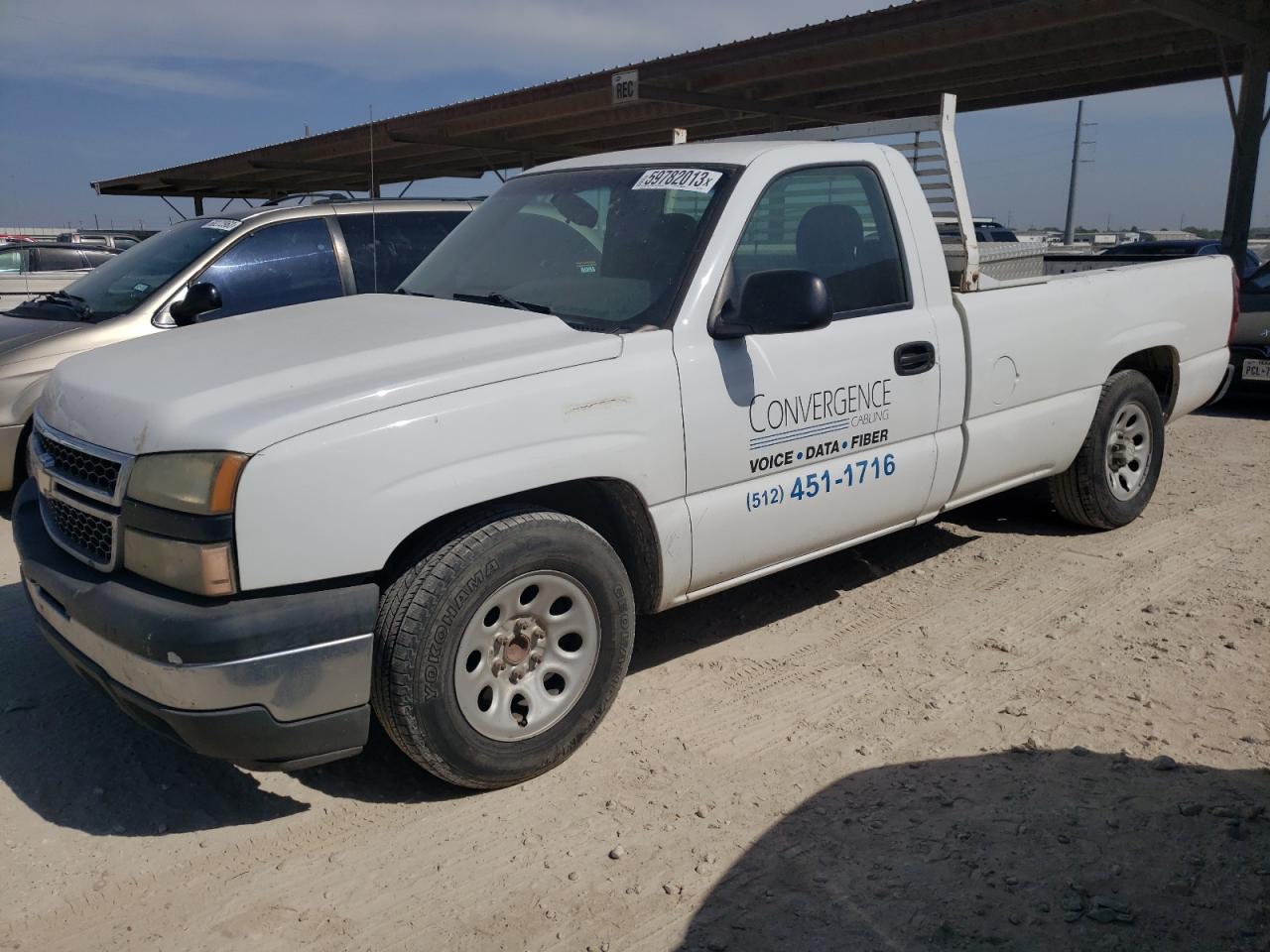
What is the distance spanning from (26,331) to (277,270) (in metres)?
1.58

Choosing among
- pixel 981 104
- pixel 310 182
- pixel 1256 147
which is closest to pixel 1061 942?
pixel 1256 147

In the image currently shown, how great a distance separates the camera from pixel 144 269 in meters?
6.64

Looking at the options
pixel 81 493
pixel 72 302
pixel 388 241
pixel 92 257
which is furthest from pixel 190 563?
pixel 92 257

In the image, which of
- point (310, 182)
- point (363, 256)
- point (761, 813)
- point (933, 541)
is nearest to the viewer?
point (761, 813)

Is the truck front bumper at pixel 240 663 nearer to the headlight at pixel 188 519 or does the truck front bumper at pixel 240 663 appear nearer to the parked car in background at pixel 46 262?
the headlight at pixel 188 519

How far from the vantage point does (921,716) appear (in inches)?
144

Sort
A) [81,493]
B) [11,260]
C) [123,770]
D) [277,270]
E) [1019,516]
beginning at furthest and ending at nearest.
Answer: [11,260] < [277,270] < [1019,516] < [123,770] < [81,493]

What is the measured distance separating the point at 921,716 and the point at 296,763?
2113 mm

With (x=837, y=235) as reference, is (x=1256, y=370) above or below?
below

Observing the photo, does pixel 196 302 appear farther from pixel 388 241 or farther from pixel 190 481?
pixel 190 481

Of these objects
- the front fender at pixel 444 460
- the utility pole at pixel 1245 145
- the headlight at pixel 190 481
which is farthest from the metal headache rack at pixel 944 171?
the utility pole at pixel 1245 145

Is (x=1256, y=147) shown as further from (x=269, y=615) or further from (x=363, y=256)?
(x=269, y=615)

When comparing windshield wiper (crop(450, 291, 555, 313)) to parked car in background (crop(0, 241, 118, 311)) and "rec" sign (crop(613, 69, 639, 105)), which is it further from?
"rec" sign (crop(613, 69, 639, 105))

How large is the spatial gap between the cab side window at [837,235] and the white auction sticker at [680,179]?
21 centimetres
